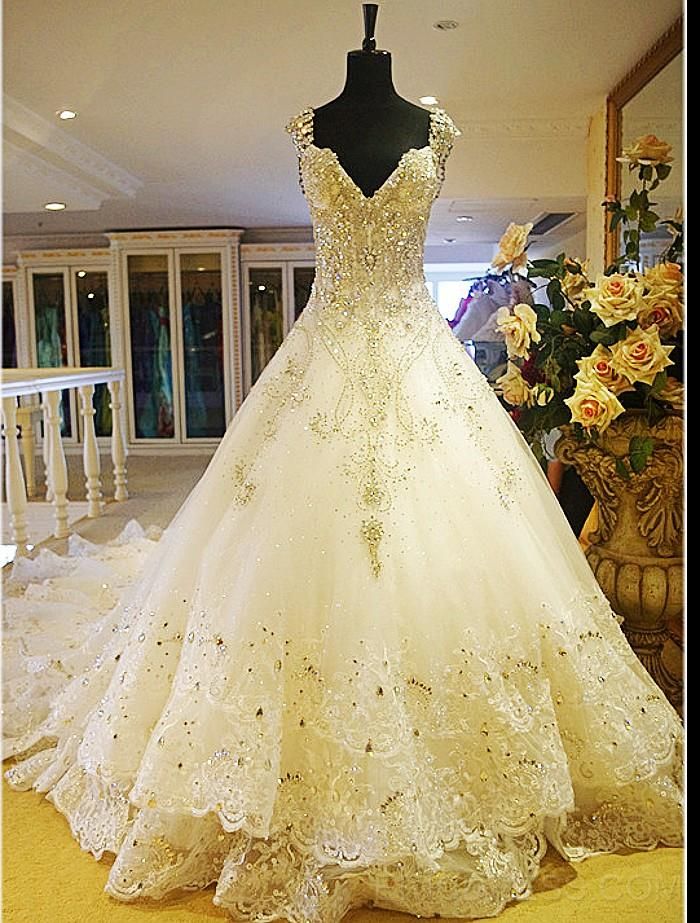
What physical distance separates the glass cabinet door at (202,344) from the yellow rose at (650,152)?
601 cm

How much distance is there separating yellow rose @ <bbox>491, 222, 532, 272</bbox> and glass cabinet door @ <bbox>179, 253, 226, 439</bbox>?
18.9ft

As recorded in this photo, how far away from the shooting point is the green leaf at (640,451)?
1714 mm

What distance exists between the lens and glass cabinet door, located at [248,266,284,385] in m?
7.56

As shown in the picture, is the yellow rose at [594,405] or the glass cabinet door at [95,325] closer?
the yellow rose at [594,405]

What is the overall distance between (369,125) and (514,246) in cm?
52

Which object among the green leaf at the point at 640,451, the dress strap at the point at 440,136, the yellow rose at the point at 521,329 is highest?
the dress strap at the point at 440,136

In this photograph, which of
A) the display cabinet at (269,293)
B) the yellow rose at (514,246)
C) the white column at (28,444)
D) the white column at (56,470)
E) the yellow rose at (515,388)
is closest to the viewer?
the yellow rose at (515,388)

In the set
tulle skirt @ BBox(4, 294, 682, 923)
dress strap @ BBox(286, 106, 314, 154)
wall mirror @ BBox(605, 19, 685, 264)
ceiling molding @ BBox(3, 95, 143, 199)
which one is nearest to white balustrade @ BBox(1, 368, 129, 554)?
ceiling molding @ BBox(3, 95, 143, 199)

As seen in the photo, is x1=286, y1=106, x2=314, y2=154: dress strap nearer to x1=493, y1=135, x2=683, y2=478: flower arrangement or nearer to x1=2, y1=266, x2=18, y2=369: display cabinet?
x1=493, y1=135, x2=683, y2=478: flower arrangement

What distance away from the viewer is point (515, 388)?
74.3 inches

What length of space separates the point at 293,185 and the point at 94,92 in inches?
81.2

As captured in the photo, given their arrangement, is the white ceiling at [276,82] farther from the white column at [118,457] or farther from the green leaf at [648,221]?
the white column at [118,457]

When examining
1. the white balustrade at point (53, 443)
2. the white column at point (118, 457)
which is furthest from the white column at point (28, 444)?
the white column at point (118, 457)

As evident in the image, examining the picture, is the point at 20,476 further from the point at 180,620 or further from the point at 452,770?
the point at 452,770
